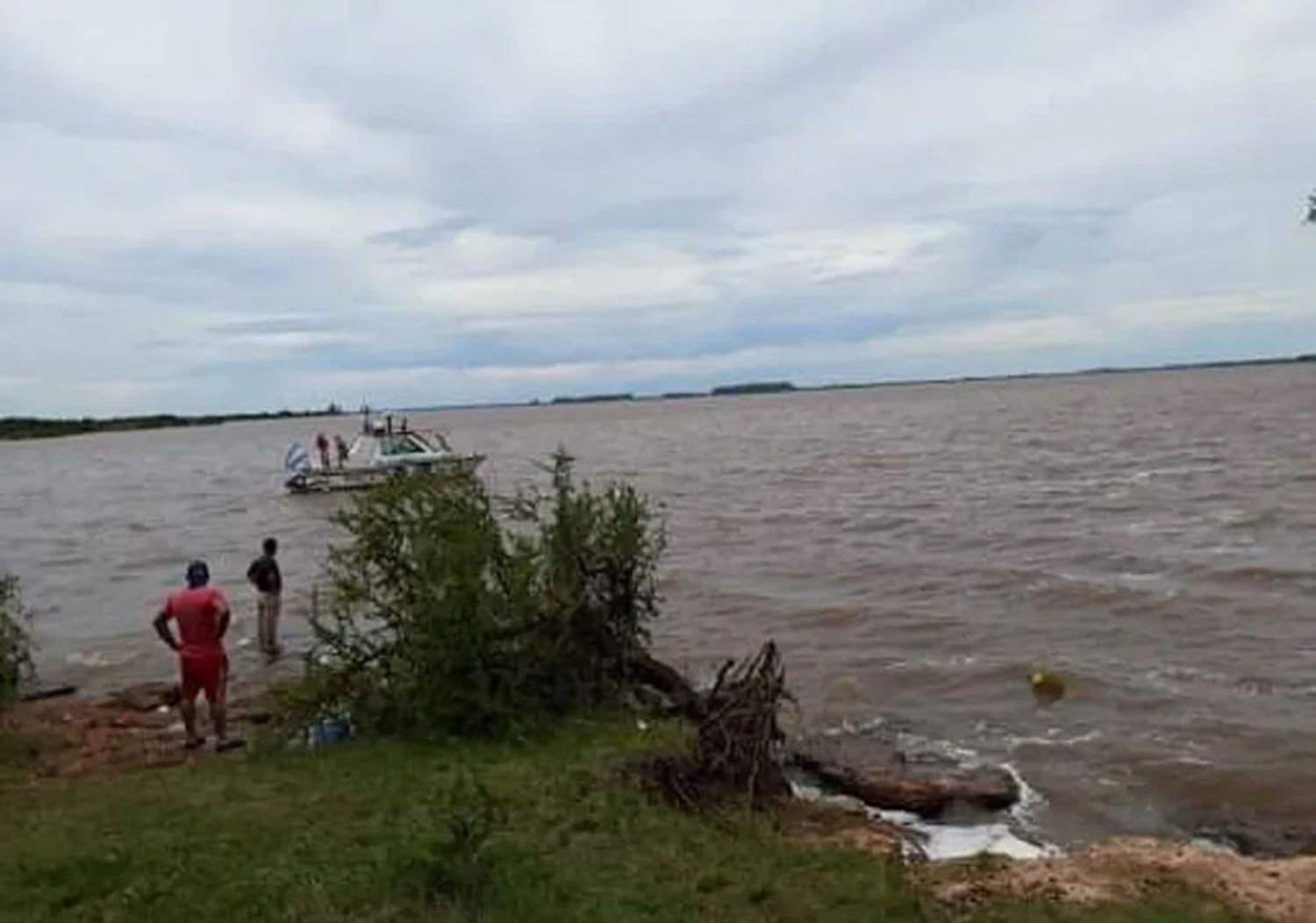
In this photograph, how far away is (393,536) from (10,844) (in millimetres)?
4665

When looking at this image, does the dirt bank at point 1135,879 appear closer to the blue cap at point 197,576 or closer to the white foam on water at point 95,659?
the blue cap at point 197,576

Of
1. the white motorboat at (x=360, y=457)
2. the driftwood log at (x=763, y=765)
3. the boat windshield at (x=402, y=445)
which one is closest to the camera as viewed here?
the driftwood log at (x=763, y=765)

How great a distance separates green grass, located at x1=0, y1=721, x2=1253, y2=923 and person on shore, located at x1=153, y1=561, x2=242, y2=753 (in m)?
1.75

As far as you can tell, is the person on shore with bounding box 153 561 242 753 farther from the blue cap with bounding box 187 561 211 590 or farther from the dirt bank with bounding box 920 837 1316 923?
the dirt bank with bounding box 920 837 1316 923

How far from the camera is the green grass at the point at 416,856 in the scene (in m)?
8.11

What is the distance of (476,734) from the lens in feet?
42.7

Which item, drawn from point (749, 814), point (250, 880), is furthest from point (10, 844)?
point (749, 814)

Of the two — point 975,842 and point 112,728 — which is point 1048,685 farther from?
point 112,728

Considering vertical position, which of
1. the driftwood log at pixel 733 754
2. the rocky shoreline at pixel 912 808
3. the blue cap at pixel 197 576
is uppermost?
the blue cap at pixel 197 576

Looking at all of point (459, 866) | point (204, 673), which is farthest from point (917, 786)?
point (204, 673)

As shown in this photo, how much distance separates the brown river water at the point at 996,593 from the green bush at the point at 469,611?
13.0 ft

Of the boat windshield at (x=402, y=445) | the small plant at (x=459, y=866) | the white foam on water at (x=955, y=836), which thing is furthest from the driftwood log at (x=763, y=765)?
the boat windshield at (x=402, y=445)

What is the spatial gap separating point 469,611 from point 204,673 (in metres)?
2.76

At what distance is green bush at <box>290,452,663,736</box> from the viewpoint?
42.8 feet
